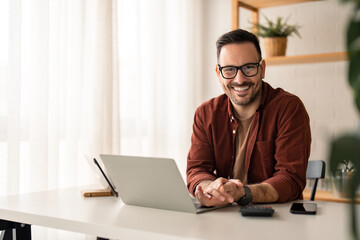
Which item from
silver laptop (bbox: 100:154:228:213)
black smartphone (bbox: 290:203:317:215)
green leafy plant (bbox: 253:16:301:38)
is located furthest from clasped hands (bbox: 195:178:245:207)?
green leafy plant (bbox: 253:16:301:38)

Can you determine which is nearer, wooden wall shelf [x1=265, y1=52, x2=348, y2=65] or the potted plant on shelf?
wooden wall shelf [x1=265, y1=52, x2=348, y2=65]

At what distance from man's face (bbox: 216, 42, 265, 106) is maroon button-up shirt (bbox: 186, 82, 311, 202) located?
0.21 feet

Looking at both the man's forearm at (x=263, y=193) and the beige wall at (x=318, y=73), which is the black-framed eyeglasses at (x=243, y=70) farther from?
the beige wall at (x=318, y=73)

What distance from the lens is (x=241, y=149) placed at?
1.89 metres

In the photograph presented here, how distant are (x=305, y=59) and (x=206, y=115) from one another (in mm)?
1432

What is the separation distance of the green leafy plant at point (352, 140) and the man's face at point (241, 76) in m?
1.61

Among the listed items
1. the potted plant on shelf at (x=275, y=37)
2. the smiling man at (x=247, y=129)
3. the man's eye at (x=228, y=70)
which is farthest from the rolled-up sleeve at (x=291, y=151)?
the potted plant on shelf at (x=275, y=37)

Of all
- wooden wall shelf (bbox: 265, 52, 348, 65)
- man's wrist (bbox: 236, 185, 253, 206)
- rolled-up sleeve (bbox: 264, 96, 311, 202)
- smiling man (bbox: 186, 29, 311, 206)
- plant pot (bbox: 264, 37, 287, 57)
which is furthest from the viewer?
plant pot (bbox: 264, 37, 287, 57)

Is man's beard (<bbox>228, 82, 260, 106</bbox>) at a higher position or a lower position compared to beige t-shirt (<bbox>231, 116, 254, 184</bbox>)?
higher

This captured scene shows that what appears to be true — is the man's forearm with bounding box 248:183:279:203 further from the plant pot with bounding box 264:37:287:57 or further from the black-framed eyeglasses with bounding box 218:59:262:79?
the plant pot with bounding box 264:37:287:57

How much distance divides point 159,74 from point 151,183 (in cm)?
221

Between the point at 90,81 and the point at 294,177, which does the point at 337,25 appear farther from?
the point at 294,177

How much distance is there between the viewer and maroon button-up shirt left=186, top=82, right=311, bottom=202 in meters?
1.64

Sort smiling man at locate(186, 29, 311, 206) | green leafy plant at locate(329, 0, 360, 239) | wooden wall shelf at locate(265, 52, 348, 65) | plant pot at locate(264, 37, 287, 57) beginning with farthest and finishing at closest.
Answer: plant pot at locate(264, 37, 287, 57)
wooden wall shelf at locate(265, 52, 348, 65)
smiling man at locate(186, 29, 311, 206)
green leafy plant at locate(329, 0, 360, 239)
